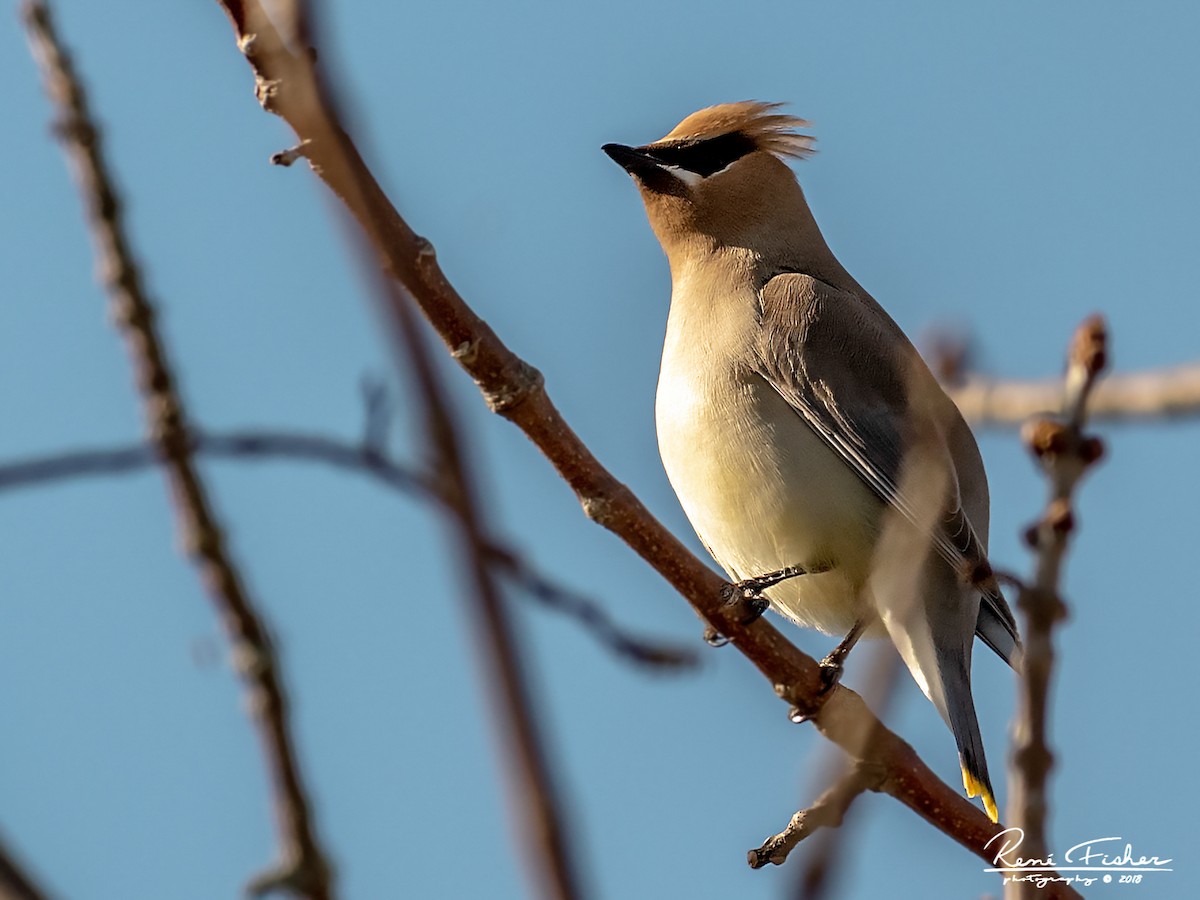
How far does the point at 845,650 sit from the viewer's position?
158 inches

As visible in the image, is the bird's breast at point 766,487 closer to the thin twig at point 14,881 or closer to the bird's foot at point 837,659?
the bird's foot at point 837,659

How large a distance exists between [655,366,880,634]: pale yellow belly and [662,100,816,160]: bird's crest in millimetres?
1313

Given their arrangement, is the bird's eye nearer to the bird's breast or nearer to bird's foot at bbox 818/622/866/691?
the bird's breast

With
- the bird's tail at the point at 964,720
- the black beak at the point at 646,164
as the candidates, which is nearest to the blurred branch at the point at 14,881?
the bird's tail at the point at 964,720

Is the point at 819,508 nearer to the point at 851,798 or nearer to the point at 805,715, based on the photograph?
the point at 805,715

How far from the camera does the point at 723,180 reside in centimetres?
529

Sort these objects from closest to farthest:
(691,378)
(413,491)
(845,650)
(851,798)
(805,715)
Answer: (851,798)
(413,491)
(805,715)
(845,650)
(691,378)

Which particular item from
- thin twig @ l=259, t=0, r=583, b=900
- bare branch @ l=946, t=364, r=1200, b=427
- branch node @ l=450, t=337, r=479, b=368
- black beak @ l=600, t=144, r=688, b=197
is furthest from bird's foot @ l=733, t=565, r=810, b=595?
thin twig @ l=259, t=0, r=583, b=900

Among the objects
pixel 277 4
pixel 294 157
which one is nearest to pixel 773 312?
pixel 294 157

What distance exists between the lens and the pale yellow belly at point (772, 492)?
4270 mm

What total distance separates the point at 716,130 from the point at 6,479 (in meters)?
4.12

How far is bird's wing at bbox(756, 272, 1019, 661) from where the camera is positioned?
418 centimetres

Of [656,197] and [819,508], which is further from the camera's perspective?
[656,197]

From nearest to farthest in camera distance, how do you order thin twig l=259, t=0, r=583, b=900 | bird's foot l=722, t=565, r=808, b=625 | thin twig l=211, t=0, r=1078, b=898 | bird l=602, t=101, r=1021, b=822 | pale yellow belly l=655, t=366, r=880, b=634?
thin twig l=259, t=0, r=583, b=900
thin twig l=211, t=0, r=1078, b=898
bird's foot l=722, t=565, r=808, b=625
bird l=602, t=101, r=1021, b=822
pale yellow belly l=655, t=366, r=880, b=634
